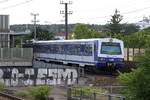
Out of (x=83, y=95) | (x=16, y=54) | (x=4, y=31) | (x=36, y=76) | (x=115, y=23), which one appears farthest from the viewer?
(x=115, y=23)

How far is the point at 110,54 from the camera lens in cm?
4191

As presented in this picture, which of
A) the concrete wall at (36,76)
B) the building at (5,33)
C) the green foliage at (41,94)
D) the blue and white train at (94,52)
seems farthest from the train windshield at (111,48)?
the building at (5,33)

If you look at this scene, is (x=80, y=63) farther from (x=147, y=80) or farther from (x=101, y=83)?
(x=147, y=80)

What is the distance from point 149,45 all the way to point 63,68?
23.2 meters

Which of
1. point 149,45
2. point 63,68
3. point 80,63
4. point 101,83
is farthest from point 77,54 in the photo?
point 149,45

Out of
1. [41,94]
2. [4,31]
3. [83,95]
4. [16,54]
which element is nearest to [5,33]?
[4,31]

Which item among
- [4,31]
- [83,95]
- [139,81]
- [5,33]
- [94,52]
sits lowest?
[83,95]

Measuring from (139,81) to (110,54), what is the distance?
2635 centimetres

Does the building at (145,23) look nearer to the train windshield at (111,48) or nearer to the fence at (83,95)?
the train windshield at (111,48)

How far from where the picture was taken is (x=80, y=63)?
4275cm

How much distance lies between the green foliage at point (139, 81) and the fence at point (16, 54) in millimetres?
42600

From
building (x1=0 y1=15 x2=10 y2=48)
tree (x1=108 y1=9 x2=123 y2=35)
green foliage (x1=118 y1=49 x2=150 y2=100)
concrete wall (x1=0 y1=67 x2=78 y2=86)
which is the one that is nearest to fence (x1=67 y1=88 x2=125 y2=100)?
green foliage (x1=118 y1=49 x2=150 y2=100)

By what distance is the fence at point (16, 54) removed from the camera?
58.0m

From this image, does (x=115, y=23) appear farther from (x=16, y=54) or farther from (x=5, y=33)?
(x=16, y=54)
